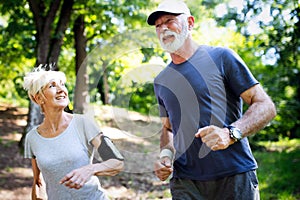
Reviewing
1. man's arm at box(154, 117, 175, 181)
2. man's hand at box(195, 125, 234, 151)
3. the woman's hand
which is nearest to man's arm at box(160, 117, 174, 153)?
man's arm at box(154, 117, 175, 181)

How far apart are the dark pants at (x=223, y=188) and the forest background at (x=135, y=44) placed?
207 centimetres

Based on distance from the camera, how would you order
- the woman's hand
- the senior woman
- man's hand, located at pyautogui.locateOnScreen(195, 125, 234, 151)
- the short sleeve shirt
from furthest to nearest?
the senior woman < the short sleeve shirt < the woman's hand < man's hand, located at pyautogui.locateOnScreen(195, 125, 234, 151)

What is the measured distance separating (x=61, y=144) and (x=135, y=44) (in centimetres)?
520

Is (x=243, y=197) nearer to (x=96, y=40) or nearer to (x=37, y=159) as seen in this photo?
(x=37, y=159)

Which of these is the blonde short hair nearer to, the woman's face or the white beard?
the woman's face

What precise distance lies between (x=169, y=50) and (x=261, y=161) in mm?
7615

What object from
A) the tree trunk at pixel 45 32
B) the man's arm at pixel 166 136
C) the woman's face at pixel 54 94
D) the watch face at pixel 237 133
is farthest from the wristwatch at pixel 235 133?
the tree trunk at pixel 45 32

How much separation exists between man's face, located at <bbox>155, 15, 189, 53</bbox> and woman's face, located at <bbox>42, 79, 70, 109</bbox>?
2.36 feet

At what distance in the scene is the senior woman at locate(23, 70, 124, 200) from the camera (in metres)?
2.40

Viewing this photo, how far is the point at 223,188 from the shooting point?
235 cm

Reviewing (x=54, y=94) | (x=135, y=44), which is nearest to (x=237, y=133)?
(x=54, y=94)

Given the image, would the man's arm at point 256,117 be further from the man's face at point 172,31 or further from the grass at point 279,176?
the grass at point 279,176

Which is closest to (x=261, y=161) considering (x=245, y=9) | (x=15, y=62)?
(x=245, y=9)

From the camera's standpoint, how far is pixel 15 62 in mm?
10484
